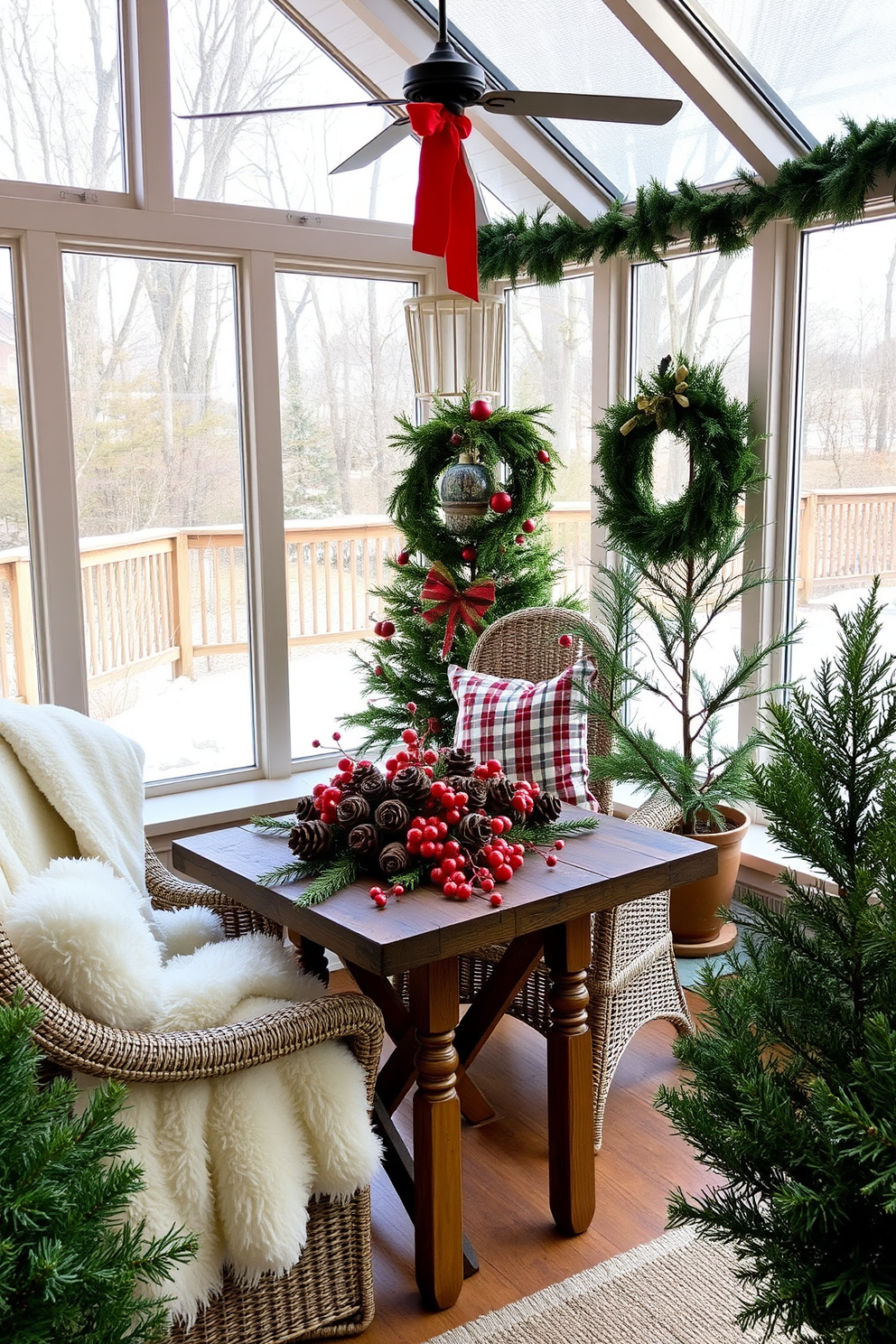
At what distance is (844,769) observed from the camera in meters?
0.91

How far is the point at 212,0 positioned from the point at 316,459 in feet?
4.77

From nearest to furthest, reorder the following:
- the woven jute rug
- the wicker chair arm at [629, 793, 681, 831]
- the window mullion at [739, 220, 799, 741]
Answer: the woven jute rug < the wicker chair arm at [629, 793, 681, 831] < the window mullion at [739, 220, 799, 741]

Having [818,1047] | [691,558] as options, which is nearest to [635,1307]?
[818,1047]

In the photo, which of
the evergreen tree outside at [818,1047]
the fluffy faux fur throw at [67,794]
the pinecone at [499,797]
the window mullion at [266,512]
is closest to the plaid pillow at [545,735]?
the pinecone at [499,797]

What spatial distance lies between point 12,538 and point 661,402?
1970 millimetres

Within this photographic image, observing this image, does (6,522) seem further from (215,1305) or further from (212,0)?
(215,1305)

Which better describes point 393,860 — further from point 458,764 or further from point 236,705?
point 236,705

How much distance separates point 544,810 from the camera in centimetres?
235

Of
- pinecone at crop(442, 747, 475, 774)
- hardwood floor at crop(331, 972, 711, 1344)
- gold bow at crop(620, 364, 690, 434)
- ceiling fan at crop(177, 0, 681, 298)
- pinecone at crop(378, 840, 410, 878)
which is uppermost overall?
ceiling fan at crop(177, 0, 681, 298)

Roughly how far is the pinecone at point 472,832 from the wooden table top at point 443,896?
9 centimetres

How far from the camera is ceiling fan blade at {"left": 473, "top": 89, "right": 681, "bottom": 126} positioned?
7.10 ft

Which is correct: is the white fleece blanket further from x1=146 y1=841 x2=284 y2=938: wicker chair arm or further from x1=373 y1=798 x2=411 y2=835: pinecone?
x1=146 y1=841 x2=284 y2=938: wicker chair arm

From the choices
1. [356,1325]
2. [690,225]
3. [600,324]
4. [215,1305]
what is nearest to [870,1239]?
[215,1305]

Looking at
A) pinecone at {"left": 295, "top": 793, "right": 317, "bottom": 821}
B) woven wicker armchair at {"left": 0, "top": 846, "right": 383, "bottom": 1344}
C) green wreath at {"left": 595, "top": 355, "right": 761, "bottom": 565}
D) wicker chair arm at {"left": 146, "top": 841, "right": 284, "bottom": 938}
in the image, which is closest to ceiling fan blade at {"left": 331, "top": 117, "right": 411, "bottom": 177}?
green wreath at {"left": 595, "top": 355, "right": 761, "bottom": 565}
